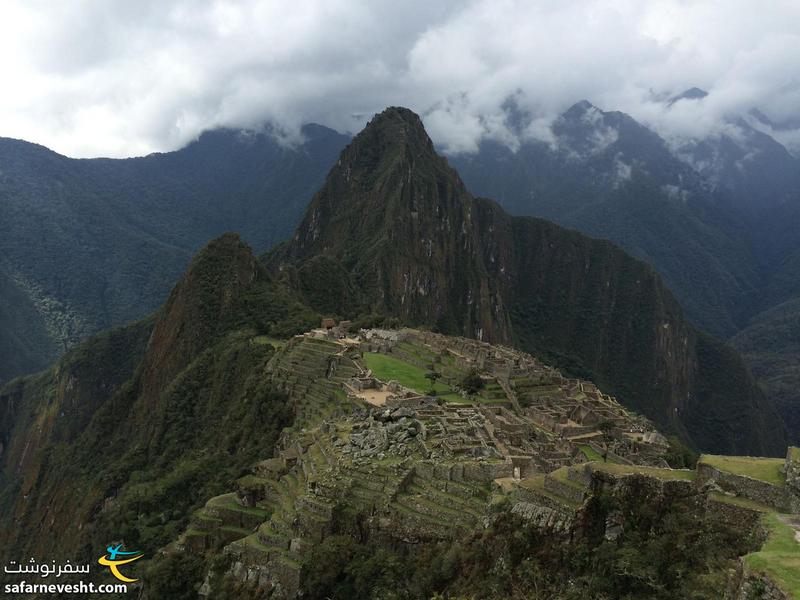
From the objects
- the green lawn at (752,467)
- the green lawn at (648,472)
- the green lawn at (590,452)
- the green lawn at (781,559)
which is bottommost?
the green lawn at (590,452)

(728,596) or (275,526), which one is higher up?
(728,596)

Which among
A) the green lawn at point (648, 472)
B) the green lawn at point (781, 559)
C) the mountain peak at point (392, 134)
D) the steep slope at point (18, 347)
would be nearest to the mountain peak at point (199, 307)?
the green lawn at point (648, 472)

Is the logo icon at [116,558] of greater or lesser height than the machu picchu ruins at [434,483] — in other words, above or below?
below

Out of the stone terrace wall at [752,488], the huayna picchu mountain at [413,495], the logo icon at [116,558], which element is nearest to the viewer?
the stone terrace wall at [752,488]

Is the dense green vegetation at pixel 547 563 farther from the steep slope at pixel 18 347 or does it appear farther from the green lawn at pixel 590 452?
the steep slope at pixel 18 347

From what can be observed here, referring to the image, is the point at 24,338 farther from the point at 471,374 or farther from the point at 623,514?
the point at 623,514

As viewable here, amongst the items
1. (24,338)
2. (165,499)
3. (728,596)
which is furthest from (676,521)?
(24,338)

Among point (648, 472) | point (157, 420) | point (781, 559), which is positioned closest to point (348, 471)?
point (648, 472)
